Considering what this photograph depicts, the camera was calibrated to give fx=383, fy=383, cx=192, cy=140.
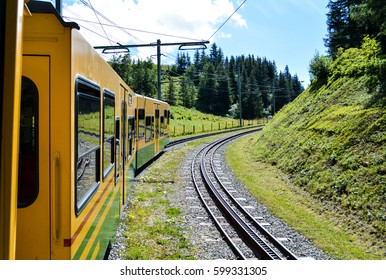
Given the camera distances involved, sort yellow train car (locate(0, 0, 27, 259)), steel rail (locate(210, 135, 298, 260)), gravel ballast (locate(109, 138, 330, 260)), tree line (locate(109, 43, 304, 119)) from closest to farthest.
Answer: yellow train car (locate(0, 0, 27, 259))
steel rail (locate(210, 135, 298, 260))
gravel ballast (locate(109, 138, 330, 260))
tree line (locate(109, 43, 304, 119))

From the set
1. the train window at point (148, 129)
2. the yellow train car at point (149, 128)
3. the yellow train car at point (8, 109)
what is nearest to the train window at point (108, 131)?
the yellow train car at point (8, 109)

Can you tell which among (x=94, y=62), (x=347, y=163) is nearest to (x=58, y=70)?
(x=94, y=62)

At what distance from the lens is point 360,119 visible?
44.1ft

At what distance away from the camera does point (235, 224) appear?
895 cm

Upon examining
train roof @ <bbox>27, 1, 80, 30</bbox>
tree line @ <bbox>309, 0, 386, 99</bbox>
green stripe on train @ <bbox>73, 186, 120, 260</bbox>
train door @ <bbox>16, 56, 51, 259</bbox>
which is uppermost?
tree line @ <bbox>309, 0, 386, 99</bbox>

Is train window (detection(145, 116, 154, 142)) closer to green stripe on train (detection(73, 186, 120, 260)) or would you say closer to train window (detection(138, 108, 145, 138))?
train window (detection(138, 108, 145, 138))

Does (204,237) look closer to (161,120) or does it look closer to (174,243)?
(174,243)

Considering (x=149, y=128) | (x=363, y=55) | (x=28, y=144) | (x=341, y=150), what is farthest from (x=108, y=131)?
(x=363, y=55)

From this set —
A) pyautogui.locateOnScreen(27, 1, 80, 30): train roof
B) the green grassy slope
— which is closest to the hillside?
the green grassy slope

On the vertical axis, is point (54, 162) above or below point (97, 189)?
above

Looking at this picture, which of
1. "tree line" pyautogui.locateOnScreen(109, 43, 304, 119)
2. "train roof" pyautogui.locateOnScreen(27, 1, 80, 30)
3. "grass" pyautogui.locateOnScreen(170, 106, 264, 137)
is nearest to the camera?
"train roof" pyautogui.locateOnScreen(27, 1, 80, 30)

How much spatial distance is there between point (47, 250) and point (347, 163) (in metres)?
10.2

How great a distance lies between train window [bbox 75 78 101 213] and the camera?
347 cm

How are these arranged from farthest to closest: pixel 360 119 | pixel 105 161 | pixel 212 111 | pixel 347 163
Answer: pixel 212 111 → pixel 360 119 → pixel 347 163 → pixel 105 161
